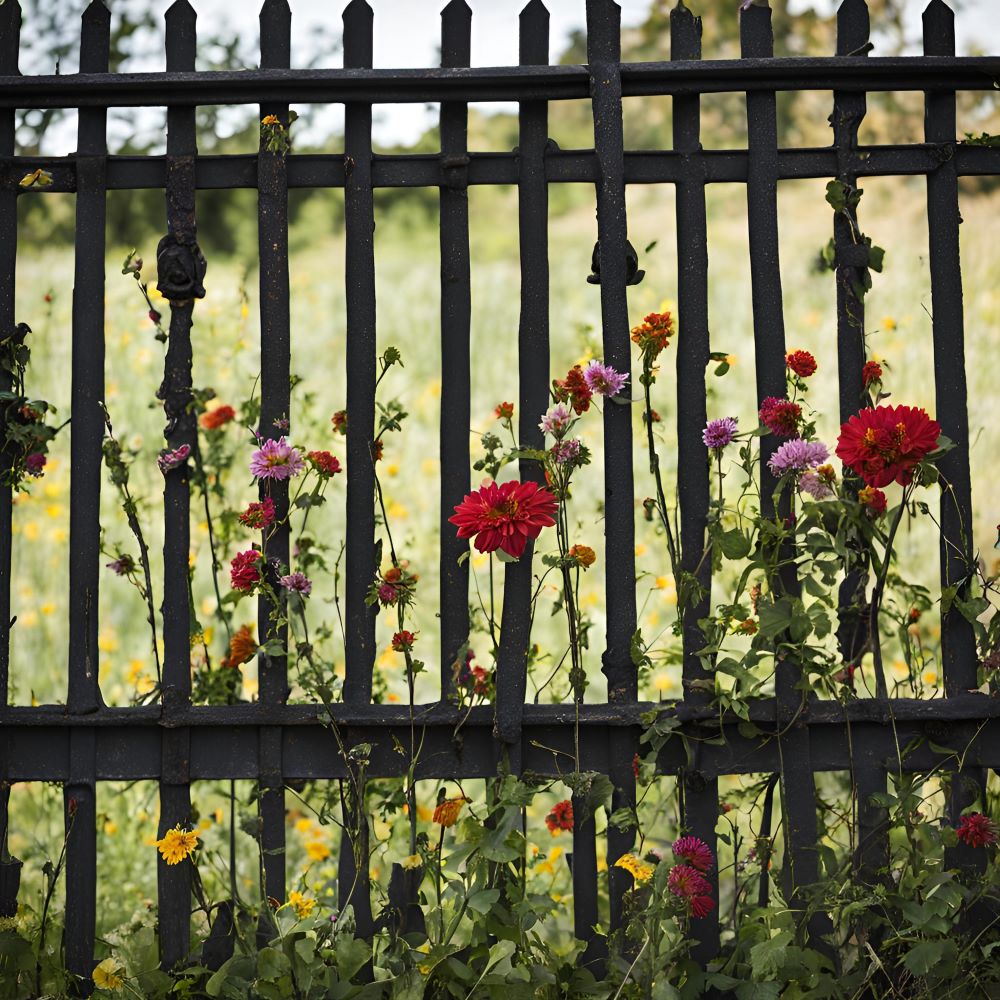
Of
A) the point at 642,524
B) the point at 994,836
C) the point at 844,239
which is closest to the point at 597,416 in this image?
the point at 642,524

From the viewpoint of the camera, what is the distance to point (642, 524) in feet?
15.9

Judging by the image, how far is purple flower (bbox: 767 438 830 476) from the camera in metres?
2.07

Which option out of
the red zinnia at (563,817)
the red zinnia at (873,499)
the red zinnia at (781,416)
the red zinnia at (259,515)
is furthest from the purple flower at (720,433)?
the red zinnia at (259,515)

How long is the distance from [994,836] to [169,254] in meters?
2.03

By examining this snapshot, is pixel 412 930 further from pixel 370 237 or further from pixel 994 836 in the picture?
pixel 370 237

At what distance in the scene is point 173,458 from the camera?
2.21 m

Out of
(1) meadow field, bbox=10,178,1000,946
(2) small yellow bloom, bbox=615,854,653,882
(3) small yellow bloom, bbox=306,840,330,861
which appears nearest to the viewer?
(2) small yellow bloom, bbox=615,854,653,882

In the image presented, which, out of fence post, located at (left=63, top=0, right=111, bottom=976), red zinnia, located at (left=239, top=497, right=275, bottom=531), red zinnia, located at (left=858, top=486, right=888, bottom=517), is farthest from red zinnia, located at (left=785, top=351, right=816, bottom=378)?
fence post, located at (left=63, top=0, right=111, bottom=976)

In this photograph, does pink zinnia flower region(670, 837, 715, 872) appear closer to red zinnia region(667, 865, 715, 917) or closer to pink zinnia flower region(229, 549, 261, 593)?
red zinnia region(667, 865, 715, 917)

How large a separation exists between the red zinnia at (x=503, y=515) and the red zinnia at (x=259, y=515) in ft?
1.33

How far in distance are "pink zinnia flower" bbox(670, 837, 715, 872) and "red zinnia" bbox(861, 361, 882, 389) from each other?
99 centimetres

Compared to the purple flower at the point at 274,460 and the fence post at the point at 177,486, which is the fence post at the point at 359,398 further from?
the fence post at the point at 177,486

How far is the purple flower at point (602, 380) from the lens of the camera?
2121 mm

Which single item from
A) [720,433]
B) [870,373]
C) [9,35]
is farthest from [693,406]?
[9,35]
